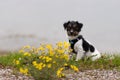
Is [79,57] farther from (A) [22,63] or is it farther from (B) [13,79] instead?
(B) [13,79]

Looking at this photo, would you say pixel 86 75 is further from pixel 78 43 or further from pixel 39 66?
pixel 78 43

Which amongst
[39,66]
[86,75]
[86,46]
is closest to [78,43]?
[86,46]

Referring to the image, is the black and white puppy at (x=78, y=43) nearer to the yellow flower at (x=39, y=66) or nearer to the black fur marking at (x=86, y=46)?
the black fur marking at (x=86, y=46)

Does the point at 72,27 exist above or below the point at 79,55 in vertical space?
above

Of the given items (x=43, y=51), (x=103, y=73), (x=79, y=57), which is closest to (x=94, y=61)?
(x=79, y=57)

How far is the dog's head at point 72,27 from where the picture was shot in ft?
39.6

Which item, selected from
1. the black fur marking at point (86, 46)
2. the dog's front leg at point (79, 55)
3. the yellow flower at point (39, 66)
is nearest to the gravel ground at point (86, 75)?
the yellow flower at point (39, 66)

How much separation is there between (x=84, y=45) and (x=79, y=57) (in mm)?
332

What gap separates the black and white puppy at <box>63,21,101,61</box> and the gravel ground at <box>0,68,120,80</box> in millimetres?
1369

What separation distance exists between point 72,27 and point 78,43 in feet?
1.58

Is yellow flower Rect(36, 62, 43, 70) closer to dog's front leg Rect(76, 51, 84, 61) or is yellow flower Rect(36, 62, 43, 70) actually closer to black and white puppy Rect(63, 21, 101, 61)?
black and white puppy Rect(63, 21, 101, 61)

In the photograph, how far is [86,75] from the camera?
34.6 ft

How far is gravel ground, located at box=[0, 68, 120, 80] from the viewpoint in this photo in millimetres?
10195

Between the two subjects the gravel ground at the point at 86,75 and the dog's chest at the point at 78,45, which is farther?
the dog's chest at the point at 78,45
